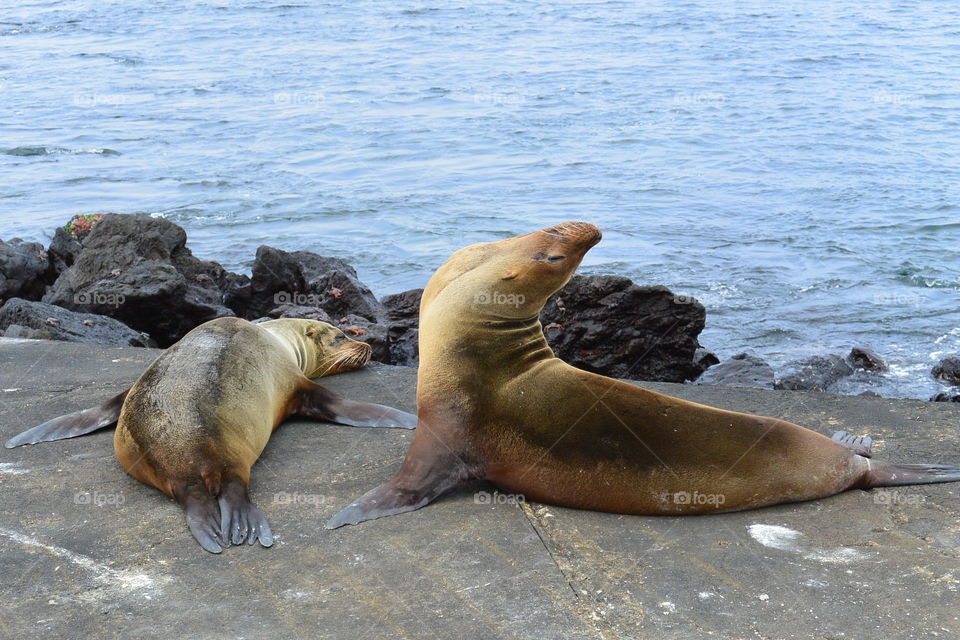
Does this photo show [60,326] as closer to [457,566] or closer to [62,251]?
[62,251]

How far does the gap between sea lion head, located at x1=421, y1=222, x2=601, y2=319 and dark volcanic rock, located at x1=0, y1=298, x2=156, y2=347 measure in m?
4.51

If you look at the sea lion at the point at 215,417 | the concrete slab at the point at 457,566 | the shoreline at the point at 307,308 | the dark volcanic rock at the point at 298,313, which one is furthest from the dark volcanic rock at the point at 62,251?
the concrete slab at the point at 457,566

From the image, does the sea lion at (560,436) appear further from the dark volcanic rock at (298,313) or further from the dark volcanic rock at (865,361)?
the dark volcanic rock at (865,361)

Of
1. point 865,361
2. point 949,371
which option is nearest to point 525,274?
point 865,361

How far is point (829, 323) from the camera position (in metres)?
13.0

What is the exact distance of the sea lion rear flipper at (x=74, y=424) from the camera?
6.00 m

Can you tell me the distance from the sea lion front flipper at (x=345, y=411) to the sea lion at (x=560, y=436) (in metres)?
1.03

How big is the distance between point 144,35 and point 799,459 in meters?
35.3

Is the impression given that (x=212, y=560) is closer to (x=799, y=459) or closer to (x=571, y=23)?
(x=799, y=459)

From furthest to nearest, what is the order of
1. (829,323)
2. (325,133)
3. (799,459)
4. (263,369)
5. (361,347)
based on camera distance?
(325,133) < (829,323) < (361,347) < (263,369) < (799,459)

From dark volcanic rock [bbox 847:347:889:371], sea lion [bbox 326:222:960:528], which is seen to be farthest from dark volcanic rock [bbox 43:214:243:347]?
dark volcanic rock [bbox 847:347:889:371]

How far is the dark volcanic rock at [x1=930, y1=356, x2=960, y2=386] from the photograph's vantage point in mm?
10688

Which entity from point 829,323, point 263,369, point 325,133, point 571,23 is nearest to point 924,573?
point 263,369

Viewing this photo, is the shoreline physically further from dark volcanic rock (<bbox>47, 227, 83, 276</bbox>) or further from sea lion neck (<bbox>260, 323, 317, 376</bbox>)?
sea lion neck (<bbox>260, 323, 317, 376</bbox>)
